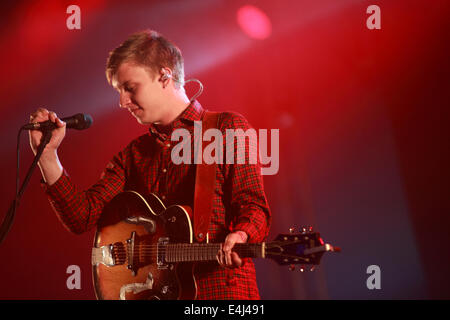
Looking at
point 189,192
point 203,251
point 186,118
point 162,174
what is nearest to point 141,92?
point 186,118

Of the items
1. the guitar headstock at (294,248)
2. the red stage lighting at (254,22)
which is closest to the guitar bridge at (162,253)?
the guitar headstock at (294,248)

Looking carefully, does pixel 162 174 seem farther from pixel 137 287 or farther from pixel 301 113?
pixel 301 113

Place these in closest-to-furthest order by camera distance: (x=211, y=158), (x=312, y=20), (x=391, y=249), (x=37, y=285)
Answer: (x=211, y=158), (x=391, y=249), (x=312, y=20), (x=37, y=285)

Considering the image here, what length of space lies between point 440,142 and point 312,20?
4.34 ft

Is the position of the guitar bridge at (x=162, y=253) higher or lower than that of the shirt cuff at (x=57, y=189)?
lower

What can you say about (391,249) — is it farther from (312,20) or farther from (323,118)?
(312,20)

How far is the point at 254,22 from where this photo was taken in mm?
3391

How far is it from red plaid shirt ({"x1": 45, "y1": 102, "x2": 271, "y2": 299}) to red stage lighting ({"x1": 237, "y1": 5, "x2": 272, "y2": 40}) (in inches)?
56.1

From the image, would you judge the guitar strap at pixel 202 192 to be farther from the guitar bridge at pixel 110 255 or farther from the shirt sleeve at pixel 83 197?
the shirt sleeve at pixel 83 197

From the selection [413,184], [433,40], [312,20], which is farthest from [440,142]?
[312,20]

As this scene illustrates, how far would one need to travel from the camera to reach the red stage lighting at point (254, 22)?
3.34m

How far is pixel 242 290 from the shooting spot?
5.90 ft

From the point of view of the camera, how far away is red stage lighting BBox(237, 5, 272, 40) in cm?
334

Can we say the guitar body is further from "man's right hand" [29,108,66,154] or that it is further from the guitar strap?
"man's right hand" [29,108,66,154]
